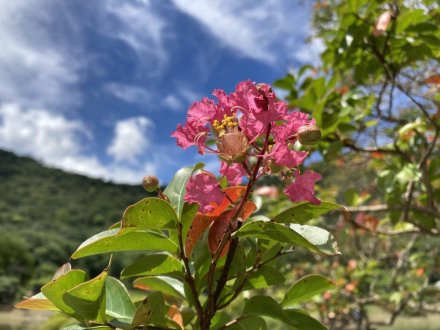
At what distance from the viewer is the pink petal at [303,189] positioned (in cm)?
55

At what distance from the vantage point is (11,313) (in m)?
22.9

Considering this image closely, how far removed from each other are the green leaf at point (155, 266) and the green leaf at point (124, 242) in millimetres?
28

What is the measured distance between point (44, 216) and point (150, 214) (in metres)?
38.5

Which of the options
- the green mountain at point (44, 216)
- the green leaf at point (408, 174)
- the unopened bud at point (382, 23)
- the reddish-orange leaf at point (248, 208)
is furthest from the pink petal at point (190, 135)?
the green mountain at point (44, 216)

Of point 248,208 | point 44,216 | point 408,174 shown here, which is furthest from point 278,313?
point 44,216

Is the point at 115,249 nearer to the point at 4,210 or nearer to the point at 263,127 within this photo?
the point at 263,127

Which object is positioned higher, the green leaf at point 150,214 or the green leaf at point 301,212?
the green leaf at point 301,212

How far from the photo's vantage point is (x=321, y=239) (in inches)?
21.3

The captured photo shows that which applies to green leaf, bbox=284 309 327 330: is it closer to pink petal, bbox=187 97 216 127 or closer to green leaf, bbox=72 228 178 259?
green leaf, bbox=72 228 178 259

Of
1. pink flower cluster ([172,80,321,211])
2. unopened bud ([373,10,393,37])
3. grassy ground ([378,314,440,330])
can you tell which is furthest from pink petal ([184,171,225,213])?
grassy ground ([378,314,440,330])

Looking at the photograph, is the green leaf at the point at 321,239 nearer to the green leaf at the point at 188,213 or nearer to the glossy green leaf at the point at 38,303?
the green leaf at the point at 188,213

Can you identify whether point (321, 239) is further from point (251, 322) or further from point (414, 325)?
point (414, 325)

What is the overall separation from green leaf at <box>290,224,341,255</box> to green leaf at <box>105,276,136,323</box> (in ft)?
0.93

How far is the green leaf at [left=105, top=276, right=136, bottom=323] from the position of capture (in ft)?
2.15
